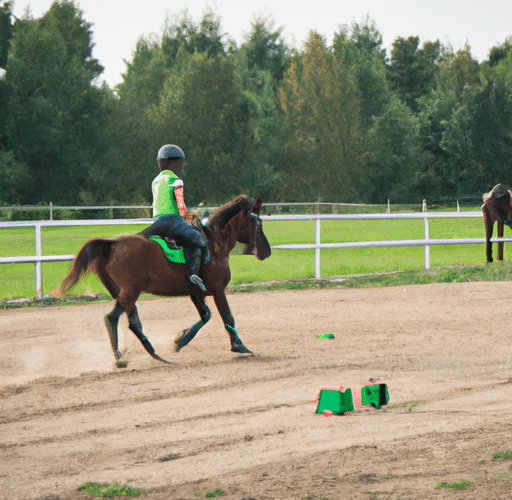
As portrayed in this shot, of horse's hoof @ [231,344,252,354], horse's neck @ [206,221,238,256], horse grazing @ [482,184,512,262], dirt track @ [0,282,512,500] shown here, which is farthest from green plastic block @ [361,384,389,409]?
horse grazing @ [482,184,512,262]

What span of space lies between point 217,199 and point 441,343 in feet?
172

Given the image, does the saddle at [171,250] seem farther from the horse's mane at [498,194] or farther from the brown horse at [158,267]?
the horse's mane at [498,194]

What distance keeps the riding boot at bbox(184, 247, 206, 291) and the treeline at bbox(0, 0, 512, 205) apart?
1739 inches

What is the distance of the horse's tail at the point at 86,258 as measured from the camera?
7762mm

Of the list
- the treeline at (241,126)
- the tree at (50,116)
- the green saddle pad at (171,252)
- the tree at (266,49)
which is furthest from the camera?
the tree at (266,49)

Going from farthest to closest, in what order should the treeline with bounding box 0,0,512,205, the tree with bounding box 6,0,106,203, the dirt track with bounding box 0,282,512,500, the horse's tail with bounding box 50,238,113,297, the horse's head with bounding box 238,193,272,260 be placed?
1. the treeline with bounding box 0,0,512,205
2. the tree with bounding box 6,0,106,203
3. the horse's head with bounding box 238,193,272,260
4. the horse's tail with bounding box 50,238,113,297
5. the dirt track with bounding box 0,282,512,500

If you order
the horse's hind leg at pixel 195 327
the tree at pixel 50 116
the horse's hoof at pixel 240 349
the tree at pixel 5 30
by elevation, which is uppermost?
the tree at pixel 5 30

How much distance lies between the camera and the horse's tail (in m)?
7.76

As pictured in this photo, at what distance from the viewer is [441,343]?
9.13 metres

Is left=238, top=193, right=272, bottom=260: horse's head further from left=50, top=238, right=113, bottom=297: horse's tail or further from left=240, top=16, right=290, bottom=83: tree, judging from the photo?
left=240, top=16, right=290, bottom=83: tree

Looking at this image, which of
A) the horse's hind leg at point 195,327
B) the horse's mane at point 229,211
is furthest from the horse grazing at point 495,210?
the horse's hind leg at point 195,327

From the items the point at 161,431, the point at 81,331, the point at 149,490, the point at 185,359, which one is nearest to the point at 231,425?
the point at 161,431

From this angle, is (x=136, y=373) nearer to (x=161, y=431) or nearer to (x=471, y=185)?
(x=161, y=431)

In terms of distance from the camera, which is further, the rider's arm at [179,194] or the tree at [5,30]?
the tree at [5,30]
